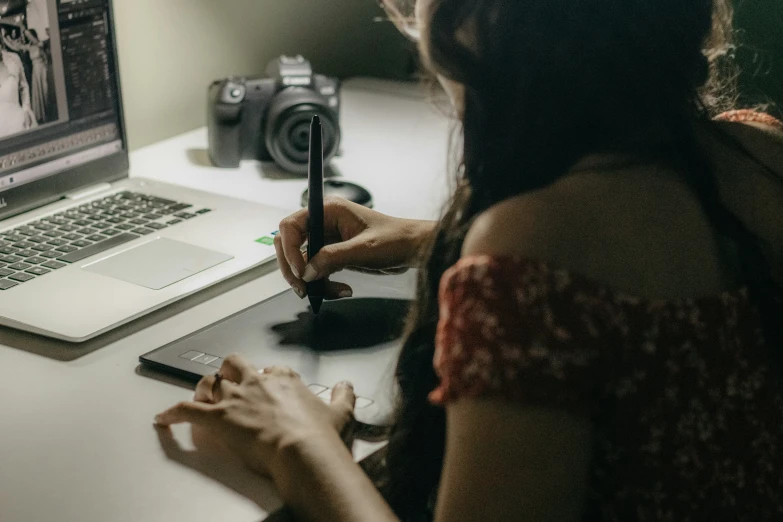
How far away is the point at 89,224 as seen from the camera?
116cm

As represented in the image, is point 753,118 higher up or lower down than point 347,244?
higher up

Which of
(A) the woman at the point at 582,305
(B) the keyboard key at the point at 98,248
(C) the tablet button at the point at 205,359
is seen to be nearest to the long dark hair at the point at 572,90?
(A) the woman at the point at 582,305

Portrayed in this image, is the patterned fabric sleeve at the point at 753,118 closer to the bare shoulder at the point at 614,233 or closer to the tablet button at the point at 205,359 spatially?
the bare shoulder at the point at 614,233

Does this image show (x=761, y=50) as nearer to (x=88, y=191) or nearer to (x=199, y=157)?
(x=199, y=157)

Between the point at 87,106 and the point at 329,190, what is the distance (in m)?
0.34

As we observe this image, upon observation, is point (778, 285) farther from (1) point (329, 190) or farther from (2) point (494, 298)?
(1) point (329, 190)

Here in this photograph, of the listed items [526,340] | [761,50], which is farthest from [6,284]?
[761,50]

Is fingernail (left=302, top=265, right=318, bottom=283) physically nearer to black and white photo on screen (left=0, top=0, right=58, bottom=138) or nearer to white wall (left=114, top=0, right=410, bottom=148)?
black and white photo on screen (left=0, top=0, right=58, bottom=138)

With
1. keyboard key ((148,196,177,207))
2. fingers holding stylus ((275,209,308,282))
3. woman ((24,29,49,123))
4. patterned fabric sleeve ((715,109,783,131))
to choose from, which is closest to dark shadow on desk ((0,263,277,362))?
fingers holding stylus ((275,209,308,282))

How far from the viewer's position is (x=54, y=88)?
1.21m

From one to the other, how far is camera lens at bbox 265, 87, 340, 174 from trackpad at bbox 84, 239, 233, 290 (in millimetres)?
358

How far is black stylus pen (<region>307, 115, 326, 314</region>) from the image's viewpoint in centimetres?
100

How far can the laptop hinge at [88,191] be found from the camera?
1252 mm

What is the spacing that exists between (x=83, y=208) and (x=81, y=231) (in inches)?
3.0
